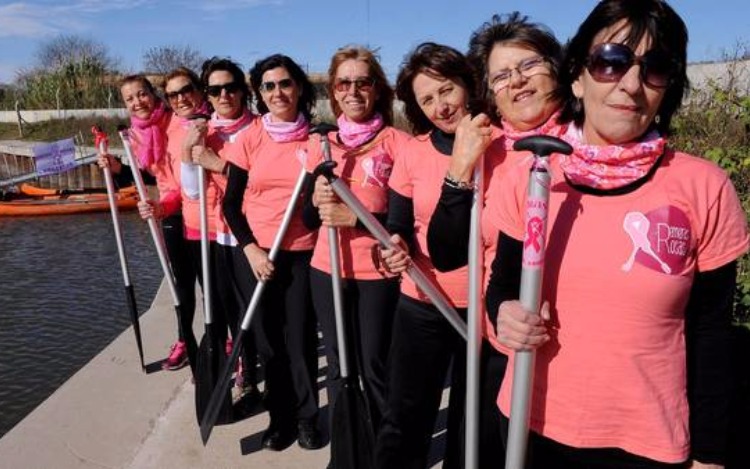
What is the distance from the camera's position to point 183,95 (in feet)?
13.3

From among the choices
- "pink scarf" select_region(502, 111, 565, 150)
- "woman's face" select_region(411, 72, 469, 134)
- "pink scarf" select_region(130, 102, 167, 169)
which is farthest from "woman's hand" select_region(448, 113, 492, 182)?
"pink scarf" select_region(130, 102, 167, 169)

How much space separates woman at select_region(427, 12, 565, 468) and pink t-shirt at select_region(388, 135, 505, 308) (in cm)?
20

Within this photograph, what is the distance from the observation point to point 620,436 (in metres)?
1.45

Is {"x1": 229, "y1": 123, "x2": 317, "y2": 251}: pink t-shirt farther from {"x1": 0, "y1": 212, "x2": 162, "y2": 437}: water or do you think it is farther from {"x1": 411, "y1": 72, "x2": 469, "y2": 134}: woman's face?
{"x1": 0, "y1": 212, "x2": 162, "y2": 437}: water

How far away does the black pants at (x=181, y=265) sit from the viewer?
434 centimetres

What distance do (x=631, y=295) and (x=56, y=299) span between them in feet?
30.2

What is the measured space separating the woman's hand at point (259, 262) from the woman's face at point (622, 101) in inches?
82.5

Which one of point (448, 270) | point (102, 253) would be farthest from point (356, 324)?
point (102, 253)

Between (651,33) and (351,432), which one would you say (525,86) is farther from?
(351,432)

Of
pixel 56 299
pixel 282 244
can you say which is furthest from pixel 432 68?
pixel 56 299

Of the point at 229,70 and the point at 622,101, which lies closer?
the point at 622,101

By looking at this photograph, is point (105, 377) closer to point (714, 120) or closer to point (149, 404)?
point (149, 404)

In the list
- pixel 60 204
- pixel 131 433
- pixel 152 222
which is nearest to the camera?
pixel 131 433

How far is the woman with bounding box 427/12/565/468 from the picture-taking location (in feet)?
6.61
